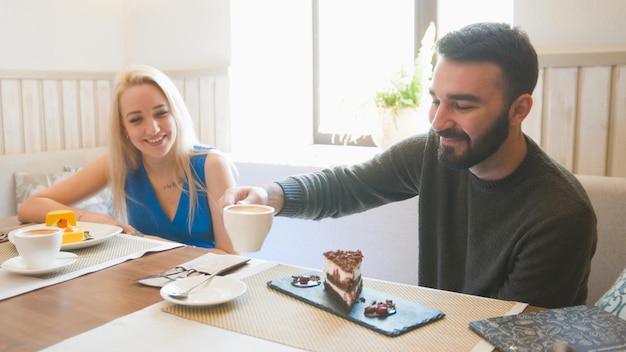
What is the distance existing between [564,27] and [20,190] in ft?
8.30

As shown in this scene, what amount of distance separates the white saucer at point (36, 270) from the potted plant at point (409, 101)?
5.58 ft

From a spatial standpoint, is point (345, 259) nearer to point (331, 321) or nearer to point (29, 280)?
point (331, 321)

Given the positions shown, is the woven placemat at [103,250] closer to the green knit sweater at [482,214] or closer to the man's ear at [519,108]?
the green knit sweater at [482,214]

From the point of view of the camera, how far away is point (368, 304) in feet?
3.46

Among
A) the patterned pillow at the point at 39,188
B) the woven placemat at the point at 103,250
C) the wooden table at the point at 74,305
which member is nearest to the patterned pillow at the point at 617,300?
the wooden table at the point at 74,305

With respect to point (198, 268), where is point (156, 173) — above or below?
above

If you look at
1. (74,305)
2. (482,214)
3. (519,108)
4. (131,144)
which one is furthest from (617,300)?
(131,144)

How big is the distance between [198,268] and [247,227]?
20cm

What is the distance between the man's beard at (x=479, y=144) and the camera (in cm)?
136

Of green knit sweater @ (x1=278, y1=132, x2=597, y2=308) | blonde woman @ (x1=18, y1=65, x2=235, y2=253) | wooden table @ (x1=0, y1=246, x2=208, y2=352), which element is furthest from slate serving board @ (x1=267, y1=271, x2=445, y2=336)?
blonde woman @ (x1=18, y1=65, x2=235, y2=253)

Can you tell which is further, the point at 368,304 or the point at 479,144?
the point at 479,144

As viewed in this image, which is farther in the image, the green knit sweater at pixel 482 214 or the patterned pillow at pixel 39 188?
the patterned pillow at pixel 39 188

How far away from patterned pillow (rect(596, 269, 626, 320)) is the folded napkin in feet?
2.52

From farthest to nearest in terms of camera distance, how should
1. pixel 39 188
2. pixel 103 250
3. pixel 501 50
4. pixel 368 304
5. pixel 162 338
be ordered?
pixel 39 188 < pixel 103 250 < pixel 501 50 < pixel 368 304 < pixel 162 338
